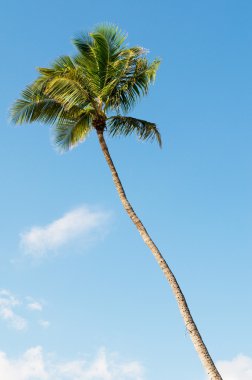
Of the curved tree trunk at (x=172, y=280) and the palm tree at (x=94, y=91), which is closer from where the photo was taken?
the curved tree trunk at (x=172, y=280)

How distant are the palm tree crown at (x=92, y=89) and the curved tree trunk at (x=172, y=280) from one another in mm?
1055

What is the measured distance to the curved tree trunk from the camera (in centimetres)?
1227

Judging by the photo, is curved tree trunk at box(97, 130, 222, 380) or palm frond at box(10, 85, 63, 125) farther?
palm frond at box(10, 85, 63, 125)

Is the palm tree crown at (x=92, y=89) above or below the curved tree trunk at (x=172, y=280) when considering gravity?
above

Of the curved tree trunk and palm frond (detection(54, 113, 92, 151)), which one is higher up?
palm frond (detection(54, 113, 92, 151))

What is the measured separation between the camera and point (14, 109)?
682 inches

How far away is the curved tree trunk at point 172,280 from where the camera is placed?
1227cm

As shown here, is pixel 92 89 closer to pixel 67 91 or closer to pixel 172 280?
pixel 67 91

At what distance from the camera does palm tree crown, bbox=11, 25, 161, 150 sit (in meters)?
16.1

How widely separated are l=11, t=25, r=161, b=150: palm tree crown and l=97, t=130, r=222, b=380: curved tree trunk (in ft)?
3.46

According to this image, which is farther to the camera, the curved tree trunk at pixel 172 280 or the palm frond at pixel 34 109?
the palm frond at pixel 34 109

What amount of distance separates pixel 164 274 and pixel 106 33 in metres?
8.12

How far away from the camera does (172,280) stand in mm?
13734

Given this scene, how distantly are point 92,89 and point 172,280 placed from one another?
670cm
